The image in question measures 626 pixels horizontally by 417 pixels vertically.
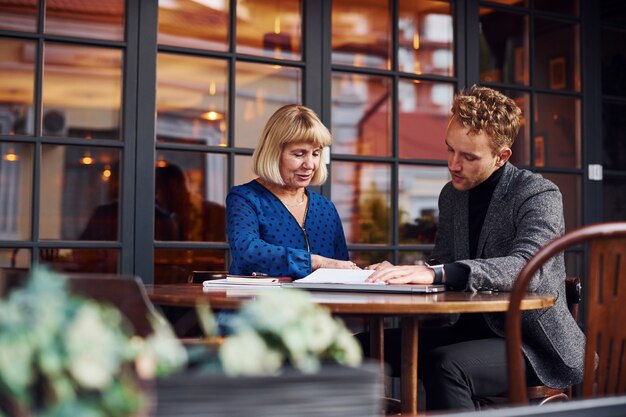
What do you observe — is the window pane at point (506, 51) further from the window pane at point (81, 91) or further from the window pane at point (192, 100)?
the window pane at point (81, 91)

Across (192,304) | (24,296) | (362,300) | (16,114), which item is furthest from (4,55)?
(24,296)

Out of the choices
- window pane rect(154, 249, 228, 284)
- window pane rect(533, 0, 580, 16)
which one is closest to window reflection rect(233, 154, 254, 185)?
window pane rect(154, 249, 228, 284)

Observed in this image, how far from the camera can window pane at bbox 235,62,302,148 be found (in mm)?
4156

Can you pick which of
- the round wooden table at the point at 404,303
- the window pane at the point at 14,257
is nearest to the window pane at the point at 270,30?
the window pane at the point at 14,257

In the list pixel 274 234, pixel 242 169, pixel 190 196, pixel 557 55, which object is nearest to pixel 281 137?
pixel 274 234

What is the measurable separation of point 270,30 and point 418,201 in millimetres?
1290

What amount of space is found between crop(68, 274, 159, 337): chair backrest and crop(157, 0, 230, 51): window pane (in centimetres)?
309

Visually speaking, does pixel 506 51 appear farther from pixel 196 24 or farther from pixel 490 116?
pixel 490 116

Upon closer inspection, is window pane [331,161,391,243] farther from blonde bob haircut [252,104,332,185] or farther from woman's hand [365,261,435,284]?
woman's hand [365,261,435,284]

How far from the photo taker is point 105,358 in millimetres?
843

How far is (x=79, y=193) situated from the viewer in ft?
12.9

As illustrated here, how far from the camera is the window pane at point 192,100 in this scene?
13.4 ft

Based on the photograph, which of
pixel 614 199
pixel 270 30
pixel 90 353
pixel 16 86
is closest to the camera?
pixel 90 353

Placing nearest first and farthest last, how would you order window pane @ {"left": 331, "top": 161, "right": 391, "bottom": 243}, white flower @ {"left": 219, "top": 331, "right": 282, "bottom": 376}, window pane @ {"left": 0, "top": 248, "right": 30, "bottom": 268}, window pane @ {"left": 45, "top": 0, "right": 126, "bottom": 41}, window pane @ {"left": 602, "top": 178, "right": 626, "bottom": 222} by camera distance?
1. white flower @ {"left": 219, "top": 331, "right": 282, "bottom": 376}
2. window pane @ {"left": 0, "top": 248, "right": 30, "bottom": 268}
3. window pane @ {"left": 45, "top": 0, "right": 126, "bottom": 41}
4. window pane @ {"left": 331, "top": 161, "right": 391, "bottom": 243}
5. window pane @ {"left": 602, "top": 178, "right": 626, "bottom": 222}
